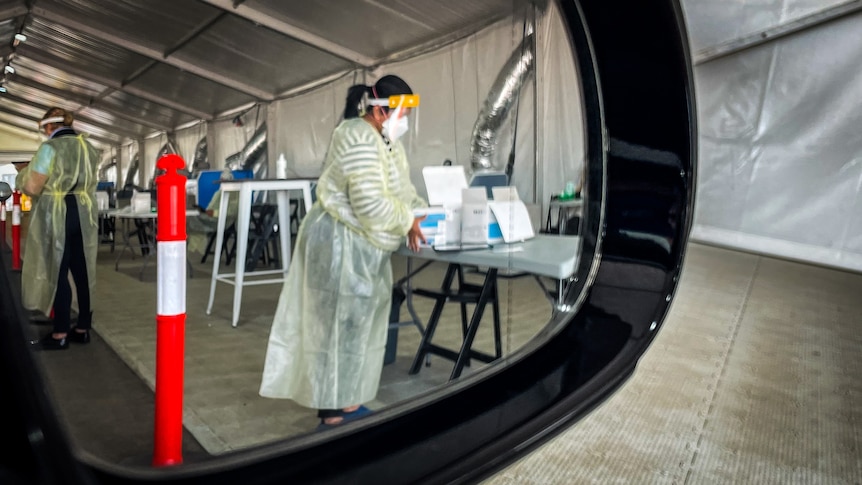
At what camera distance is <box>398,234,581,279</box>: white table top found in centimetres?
136

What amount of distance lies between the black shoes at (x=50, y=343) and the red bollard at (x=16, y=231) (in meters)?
0.08

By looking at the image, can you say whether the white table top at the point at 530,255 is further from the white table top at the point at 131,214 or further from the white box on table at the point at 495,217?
the white table top at the point at 131,214

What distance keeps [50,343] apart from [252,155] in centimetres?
38

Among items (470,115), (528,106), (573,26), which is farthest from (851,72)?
(470,115)

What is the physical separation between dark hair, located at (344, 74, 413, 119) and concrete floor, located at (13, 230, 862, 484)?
36 centimetres

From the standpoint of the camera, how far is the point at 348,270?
123 cm

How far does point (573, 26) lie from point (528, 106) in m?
0.44

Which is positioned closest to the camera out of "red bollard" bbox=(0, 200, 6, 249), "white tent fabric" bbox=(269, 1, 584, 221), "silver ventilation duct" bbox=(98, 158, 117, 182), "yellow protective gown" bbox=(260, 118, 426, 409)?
"red bollard" bbox=(0, 200, 6, 249)

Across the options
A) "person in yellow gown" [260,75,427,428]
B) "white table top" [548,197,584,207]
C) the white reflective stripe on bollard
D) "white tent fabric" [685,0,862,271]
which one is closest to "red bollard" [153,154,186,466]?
the white reflective stripe on bollard

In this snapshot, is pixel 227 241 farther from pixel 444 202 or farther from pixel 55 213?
pixel 444 202

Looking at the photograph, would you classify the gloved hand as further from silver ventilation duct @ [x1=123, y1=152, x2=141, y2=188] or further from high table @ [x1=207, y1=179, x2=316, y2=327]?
silver ventilation duct @ [x1=123, y1=152, x2=141, y2=188]

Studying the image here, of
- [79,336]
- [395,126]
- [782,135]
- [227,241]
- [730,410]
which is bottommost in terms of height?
[730,410]

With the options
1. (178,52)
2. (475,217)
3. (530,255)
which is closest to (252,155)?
(178,52)

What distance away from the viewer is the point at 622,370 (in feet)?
5.83
